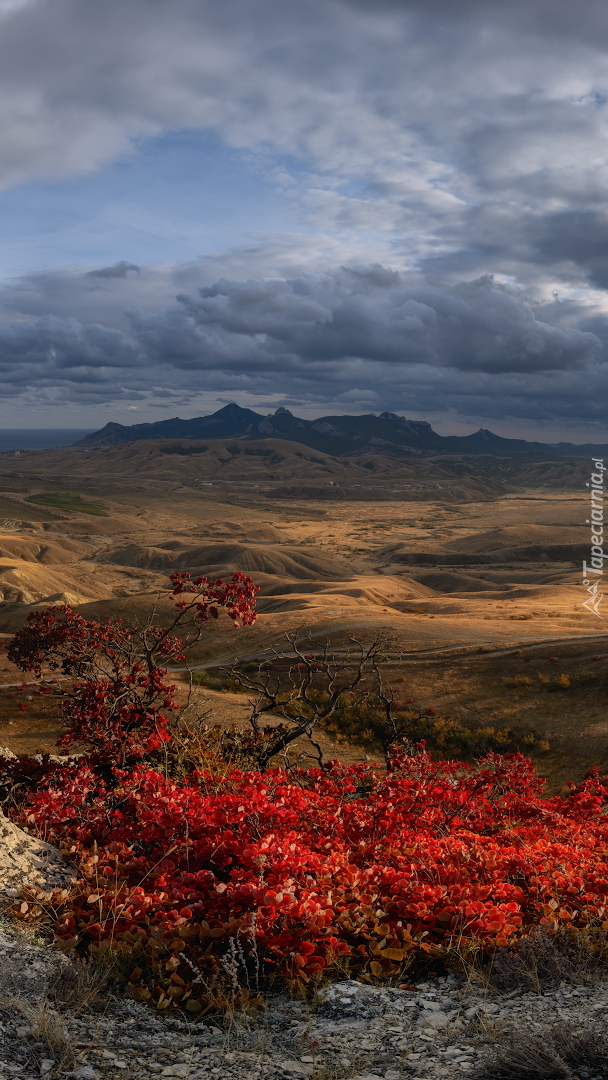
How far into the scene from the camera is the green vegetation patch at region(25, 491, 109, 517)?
160 metres

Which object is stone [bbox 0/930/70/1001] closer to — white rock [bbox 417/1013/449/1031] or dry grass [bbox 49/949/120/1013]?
dry grass [bbox 49/949/120/1013]

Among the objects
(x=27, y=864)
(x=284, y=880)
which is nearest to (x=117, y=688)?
(x=27, y=864)

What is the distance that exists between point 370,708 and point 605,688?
1052 cm

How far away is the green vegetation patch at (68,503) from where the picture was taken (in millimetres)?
160250

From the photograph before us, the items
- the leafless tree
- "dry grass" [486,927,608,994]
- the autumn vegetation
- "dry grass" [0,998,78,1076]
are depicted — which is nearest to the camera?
"dry grass" [0,998,78,1076]

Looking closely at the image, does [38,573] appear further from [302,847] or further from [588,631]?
[302,847]

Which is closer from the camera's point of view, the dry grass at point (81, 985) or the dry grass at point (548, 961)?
the dry grass at point (81, 985)

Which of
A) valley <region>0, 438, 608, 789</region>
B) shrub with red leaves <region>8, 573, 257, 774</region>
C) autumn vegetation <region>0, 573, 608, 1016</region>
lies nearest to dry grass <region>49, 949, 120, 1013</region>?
autumn vegetation <region>0, 573, 608, 1016</region>

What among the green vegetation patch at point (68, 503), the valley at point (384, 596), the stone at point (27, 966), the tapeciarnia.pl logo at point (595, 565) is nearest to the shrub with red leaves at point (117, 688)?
the stone at point (27, 966)

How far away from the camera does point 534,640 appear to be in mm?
38031

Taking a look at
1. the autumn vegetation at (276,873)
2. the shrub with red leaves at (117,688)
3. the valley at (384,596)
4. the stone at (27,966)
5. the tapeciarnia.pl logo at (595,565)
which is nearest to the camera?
the stone at (27,966)

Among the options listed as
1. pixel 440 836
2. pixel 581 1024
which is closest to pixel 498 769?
pixel 440 836

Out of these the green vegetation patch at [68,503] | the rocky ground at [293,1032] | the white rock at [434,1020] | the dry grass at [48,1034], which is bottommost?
the white rock at [434,1020]

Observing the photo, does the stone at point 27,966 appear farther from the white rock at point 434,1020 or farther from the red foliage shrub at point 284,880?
the white rock at point 434,1020
